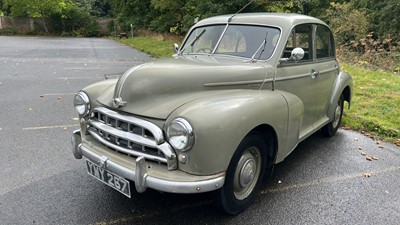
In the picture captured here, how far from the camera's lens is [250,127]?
9.21 ft

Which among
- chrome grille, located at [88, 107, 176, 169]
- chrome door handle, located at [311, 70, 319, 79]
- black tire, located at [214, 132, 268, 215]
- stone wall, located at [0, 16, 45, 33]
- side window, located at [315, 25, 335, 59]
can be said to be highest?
side window, located at [315, 25, 335, 59]

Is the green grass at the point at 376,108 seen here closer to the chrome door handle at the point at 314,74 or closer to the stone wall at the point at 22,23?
the chrome door handle at the point at 314,74

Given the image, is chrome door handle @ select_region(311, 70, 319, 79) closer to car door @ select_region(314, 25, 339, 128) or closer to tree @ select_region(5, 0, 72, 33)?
car door @ select_region(314, 25, 339, 128)

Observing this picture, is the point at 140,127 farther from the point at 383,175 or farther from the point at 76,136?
the point at 383,175

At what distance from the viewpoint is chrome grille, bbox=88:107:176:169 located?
8.61 feet

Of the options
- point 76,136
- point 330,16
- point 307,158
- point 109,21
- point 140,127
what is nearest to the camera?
point 140,127

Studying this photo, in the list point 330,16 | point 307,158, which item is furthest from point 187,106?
point 330,16

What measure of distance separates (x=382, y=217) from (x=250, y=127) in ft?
5.03

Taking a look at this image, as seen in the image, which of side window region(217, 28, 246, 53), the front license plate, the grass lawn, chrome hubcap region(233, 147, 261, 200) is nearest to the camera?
the front license plate

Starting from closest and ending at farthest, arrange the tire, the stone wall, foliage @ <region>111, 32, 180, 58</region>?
the tire
foliage @ <region>111, 32, 180, 58</region>
the stone wall

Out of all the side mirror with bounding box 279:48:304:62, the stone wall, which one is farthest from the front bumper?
the stone wall

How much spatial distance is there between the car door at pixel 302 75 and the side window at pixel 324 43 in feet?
0.75

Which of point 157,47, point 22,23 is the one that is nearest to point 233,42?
point 157,47

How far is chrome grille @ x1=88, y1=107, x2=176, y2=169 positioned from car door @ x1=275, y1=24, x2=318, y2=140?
1570mm
